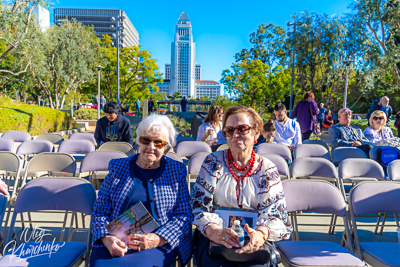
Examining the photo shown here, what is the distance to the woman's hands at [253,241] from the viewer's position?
1.77 meters

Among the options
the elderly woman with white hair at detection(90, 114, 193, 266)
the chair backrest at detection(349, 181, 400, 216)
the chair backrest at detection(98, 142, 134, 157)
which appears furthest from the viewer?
the chair backrest at detection(98, 142, 134, 157)

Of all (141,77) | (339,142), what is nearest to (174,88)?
(141,77)

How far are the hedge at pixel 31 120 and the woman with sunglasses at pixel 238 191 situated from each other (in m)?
10.4

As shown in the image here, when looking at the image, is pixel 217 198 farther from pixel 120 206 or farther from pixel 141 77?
pixel 141 77

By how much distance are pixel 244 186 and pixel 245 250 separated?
0.46 metres

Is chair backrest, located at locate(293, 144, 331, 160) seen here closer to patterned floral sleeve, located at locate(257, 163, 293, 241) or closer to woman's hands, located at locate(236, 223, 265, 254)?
patterned floral sleeve, located at locate(257, 163, 293, 241)

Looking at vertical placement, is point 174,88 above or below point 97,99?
above

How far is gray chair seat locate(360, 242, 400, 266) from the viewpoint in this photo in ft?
6.54

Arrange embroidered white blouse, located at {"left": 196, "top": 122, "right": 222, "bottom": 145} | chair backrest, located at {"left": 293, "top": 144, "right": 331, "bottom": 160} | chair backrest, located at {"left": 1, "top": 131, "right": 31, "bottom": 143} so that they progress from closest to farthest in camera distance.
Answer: chair backrest, located at {"left": 293, "top": 144, "right": 331, "bottom": 160} → embroidered white blouse, located at {"left": 196, "top": 122, "right": 222, "bottom": 145} → chair backrest, located at {"left": 1, "top": 131, "right": 31, "bottom": 143}

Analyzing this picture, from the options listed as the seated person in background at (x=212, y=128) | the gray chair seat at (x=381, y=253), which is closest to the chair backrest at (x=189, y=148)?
the seated person in background at (x=212, y=128)

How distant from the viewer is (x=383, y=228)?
343cm

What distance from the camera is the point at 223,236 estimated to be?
6.06 feet

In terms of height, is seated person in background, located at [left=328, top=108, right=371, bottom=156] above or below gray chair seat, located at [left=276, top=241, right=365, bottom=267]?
above

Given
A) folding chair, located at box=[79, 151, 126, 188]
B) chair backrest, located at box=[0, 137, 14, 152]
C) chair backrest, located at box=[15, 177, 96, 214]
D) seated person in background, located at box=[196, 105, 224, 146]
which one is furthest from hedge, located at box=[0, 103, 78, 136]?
chair backrest, located at box=[15, 177, 96, 214]
